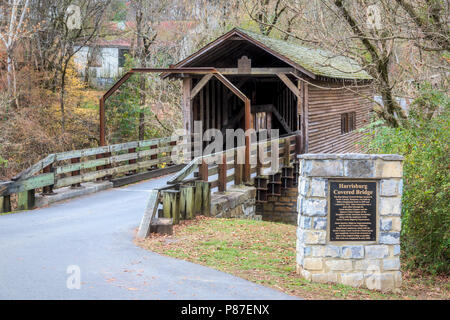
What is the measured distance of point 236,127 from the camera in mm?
21406

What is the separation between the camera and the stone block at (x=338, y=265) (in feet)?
25.8

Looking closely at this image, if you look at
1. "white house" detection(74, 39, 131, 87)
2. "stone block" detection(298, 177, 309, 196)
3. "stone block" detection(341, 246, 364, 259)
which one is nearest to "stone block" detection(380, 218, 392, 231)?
"stone block" detection(341, 246, 364, 259)

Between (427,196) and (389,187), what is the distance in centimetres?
164

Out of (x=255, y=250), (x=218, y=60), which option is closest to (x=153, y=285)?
(x=255, y=250)

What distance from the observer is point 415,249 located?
31.7 feet

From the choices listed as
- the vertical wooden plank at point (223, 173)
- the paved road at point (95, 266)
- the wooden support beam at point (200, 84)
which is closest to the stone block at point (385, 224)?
the paved road at point (95, 266)

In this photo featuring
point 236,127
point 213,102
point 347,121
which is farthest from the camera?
point 347,121

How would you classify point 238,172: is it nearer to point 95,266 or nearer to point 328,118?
point 95,266

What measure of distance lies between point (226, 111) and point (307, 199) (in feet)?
42.4

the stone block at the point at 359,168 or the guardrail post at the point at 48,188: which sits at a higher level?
the stone block at the point at 359,168

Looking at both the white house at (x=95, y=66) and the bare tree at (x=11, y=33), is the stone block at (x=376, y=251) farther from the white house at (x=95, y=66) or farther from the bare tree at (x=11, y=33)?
the white house at (x=95, y=66)

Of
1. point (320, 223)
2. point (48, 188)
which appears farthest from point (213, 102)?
point (320, 223)

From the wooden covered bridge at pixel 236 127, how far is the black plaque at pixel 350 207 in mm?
3713
